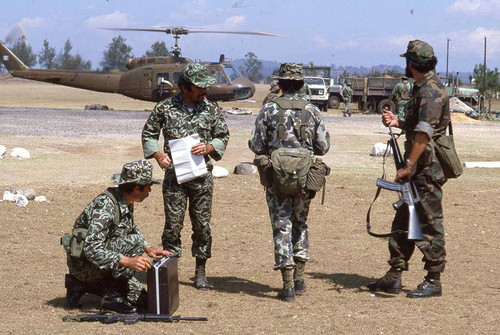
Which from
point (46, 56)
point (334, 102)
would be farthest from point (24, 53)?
point (334, 102)

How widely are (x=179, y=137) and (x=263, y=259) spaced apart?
6.56 feet

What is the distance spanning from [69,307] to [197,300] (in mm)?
955

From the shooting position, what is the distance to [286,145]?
6215 millimetres

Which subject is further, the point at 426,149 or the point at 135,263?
the point at 426,149

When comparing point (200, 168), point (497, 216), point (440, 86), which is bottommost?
point (497, 216)

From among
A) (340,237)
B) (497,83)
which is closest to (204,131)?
(340,237)

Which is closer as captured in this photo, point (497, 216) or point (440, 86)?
point (440, 86)

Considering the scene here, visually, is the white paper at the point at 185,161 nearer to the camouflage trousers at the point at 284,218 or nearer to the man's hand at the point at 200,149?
the man's hand at the point at 200,149

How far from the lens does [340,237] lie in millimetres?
9234

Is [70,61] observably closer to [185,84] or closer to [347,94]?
[347,94]

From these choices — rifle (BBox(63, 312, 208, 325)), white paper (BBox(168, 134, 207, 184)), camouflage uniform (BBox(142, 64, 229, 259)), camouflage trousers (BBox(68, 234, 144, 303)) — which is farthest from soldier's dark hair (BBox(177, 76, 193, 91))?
rifle (BBox(63, 312, 208, 325))

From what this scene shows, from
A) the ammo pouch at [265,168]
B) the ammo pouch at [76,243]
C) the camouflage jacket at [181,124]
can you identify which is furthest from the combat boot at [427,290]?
the ammo pouch at [76,243]

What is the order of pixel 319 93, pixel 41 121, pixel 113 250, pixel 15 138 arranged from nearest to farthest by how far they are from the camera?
1. pixel 113 250
2. pixel 15 138
3. pixel 41 121
4. pixel 319 93

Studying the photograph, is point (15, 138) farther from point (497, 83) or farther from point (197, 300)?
point (497, 83)
